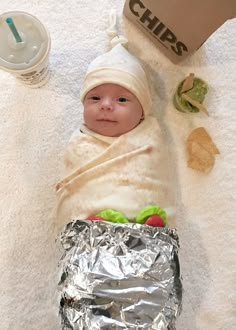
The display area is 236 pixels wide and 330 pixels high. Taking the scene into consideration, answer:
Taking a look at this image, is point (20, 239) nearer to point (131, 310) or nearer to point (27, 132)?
point (27, 132)

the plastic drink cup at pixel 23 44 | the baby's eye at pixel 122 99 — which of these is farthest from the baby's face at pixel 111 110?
the plastic drink cup at pixel 23 44

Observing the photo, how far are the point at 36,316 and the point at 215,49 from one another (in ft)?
2.85

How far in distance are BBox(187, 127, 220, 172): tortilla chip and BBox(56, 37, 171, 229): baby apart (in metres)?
0.13

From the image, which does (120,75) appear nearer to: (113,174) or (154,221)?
Result: (113,174)

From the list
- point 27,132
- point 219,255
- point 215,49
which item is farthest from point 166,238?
point 215,49

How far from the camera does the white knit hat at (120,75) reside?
3.45ft

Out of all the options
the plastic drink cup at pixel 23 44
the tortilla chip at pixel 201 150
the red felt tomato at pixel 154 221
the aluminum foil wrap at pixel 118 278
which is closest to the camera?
the aluminum foil wrap at pixel 118 278

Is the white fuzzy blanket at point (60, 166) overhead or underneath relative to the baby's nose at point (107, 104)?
underneath

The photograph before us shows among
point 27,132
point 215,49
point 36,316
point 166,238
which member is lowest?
point 36,316

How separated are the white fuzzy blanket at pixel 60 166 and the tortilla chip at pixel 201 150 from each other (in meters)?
0.02

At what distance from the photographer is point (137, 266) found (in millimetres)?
905

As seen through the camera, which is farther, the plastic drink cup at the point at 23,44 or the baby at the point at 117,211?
the plastic drink cup at the point at 23,44

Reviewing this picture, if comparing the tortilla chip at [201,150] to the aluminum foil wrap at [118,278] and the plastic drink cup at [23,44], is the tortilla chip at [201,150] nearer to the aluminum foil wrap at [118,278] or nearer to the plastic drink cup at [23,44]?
the aluminum foil wrap at [118,278]

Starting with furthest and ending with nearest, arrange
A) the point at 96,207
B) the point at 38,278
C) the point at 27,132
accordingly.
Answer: the point at 27,132
the point at 38,278
the point at 96,207
